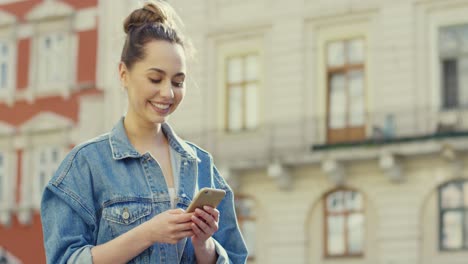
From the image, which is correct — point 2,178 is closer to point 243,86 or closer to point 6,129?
point 6,129

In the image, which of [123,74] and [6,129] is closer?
[123,74]

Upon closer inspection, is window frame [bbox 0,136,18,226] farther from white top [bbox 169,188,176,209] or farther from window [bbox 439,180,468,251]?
white top [bbox 169,188,176,209]

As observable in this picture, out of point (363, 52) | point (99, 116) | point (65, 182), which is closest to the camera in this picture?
point (65, 182)

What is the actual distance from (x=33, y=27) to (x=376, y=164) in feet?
29.7

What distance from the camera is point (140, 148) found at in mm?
3271

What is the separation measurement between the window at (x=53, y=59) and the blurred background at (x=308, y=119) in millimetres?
33

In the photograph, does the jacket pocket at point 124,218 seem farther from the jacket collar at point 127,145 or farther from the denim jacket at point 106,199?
the jacket collar at point 127,145

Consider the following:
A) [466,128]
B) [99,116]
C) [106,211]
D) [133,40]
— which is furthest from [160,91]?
[99,116]

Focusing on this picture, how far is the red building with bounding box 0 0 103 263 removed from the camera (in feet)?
81.7

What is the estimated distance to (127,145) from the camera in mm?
3227

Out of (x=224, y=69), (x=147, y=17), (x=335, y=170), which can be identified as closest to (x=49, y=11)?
(x=224, y=69)

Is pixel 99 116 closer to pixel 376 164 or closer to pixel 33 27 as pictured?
pixel 33 27

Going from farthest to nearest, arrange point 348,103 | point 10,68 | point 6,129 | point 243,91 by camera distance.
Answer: point 10,68, point 6,129, point 243,91, point 348,103

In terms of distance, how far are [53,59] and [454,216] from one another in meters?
10.0
